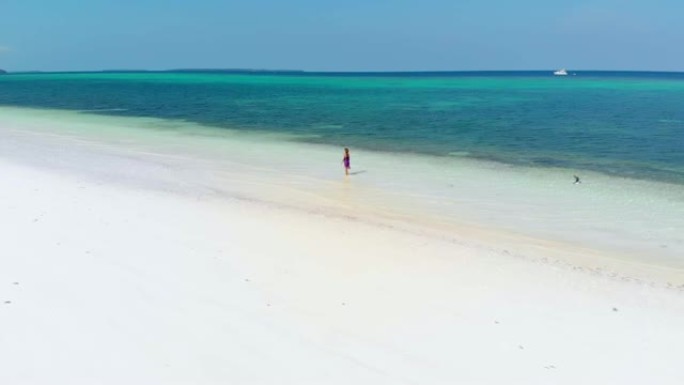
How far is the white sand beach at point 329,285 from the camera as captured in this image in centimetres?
700

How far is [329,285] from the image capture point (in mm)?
9680

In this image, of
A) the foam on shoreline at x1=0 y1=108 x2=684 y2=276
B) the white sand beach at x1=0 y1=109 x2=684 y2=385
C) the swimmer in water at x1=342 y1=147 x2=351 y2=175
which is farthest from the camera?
the swimmer in water at x1=342 y1=147 x2=351 y2=175

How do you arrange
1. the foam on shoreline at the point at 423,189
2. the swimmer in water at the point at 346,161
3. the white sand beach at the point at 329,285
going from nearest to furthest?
the white sand beach at the point at 329,285 < the foam on shoreline at the point at 423,189 < the swimmer in water at the point at 346,161

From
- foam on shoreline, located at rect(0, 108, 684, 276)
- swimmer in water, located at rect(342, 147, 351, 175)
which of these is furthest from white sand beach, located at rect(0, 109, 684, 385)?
swimmer in water, located at rect(342, 147, 351, 175)

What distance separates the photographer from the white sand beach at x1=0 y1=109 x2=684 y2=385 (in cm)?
700

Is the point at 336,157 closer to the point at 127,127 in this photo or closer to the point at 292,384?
the point at 127,127

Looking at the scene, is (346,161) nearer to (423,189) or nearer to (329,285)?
(423,189)

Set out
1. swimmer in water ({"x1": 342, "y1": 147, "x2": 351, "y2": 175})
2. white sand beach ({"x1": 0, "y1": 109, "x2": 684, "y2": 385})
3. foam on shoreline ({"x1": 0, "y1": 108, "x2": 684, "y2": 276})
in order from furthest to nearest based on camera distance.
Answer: swimmer in water ({"x1": 342, "y1": 147, "x2": 351, "y2": 175}), foam on shoreline ({"x1": 0, "y1": 108, "x2": 684, "y2": 276}), white sand beach ({"x1": 0, "y1": 109, "x2": 684, "y2": 385})

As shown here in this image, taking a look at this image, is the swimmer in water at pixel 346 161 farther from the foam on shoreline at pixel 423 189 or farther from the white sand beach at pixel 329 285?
the white sand beach at pixel 329 285

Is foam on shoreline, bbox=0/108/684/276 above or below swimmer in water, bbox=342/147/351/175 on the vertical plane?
below

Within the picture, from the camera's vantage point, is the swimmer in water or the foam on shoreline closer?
the foam on shoreline

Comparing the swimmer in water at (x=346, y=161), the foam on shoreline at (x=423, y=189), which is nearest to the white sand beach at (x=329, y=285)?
the foam on shoreline at (x=423, y=189)

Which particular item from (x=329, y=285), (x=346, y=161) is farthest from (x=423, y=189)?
(x=329, y=285)

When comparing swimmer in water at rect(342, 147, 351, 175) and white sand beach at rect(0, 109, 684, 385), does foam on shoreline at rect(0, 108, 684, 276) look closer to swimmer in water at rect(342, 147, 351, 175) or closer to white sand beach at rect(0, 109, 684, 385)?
white sand beach at rect(0, 109, 684, 385)
